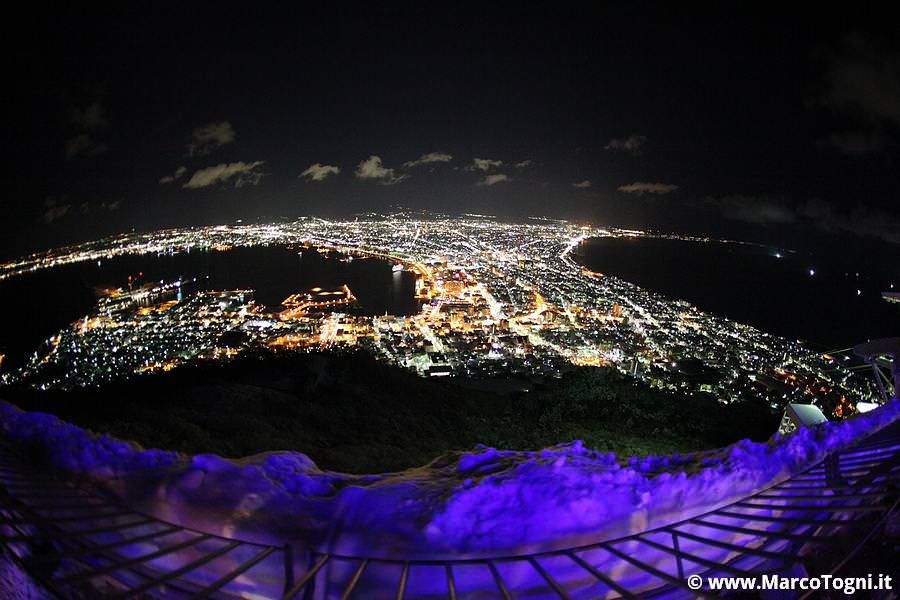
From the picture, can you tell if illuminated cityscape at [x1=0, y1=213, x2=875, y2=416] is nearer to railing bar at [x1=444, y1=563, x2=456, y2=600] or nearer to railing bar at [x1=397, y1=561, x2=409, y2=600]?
railing bar at [x1=444, y1=563, x2=456, y2=600]

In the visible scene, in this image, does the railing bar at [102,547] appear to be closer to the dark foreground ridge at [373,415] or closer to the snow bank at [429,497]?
the snow bank at [429,497]

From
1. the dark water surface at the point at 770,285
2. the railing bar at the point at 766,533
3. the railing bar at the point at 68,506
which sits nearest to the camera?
the railing bar at the point at 766,533

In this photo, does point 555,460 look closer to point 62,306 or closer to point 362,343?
point 362,343

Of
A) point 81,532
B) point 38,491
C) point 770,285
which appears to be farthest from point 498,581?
point 770,285

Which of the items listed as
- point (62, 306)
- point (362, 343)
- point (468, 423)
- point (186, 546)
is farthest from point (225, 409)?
point (62, 306)

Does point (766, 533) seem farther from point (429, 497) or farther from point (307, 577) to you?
point (307, 577)

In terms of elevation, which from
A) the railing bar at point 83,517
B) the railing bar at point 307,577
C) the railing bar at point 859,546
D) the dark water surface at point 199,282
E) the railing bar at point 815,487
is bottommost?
the railing bar at point 815,487

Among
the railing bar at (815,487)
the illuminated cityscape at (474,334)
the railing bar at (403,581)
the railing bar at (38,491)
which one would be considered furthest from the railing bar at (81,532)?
the illuminated cityscape at (474,334)

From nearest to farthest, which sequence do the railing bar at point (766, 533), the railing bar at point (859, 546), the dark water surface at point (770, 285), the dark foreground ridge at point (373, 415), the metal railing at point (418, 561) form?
the railing bar at point (859, 546), the metal railing at point (418, 561), the railing bar at point (766, 533), the dark foreground ridge at point (373, 415), the dark water surface at point (770, 285)
